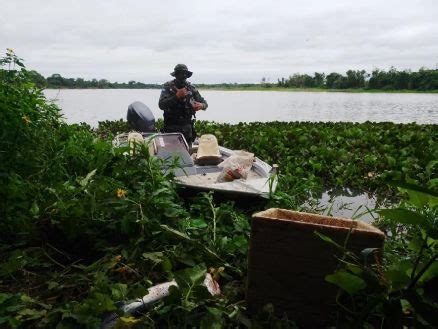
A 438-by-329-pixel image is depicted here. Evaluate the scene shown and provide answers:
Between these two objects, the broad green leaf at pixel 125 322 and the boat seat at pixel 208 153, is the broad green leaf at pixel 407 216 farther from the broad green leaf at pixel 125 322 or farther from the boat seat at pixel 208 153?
the boat seat at pixel 208 153

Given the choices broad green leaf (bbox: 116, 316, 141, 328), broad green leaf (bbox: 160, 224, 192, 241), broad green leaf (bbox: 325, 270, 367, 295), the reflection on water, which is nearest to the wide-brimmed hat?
the reflection on water

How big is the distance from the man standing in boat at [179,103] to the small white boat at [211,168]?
2.12 ft

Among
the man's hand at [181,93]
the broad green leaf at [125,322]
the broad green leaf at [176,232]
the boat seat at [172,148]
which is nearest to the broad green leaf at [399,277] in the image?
the broad green leaf at [125,322]

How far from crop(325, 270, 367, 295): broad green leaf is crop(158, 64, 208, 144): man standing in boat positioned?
5461mm

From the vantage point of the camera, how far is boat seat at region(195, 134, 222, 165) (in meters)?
5.76

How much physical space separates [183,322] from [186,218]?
1.38 meters

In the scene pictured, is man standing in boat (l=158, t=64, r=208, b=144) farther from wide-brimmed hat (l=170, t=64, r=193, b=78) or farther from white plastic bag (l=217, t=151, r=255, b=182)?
white plastic bag (l=217, t=151, r=255, b=182)

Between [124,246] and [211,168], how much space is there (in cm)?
261

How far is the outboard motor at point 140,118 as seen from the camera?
7.38 m

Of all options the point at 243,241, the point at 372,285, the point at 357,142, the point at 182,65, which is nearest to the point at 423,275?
the point at 372,285

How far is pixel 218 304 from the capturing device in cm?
233

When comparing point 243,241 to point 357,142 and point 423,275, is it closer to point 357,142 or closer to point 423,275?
point 423,275

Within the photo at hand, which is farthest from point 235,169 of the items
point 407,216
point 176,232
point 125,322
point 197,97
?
point 407,216

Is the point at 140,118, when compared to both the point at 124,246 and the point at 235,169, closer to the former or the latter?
the point at 235,169
